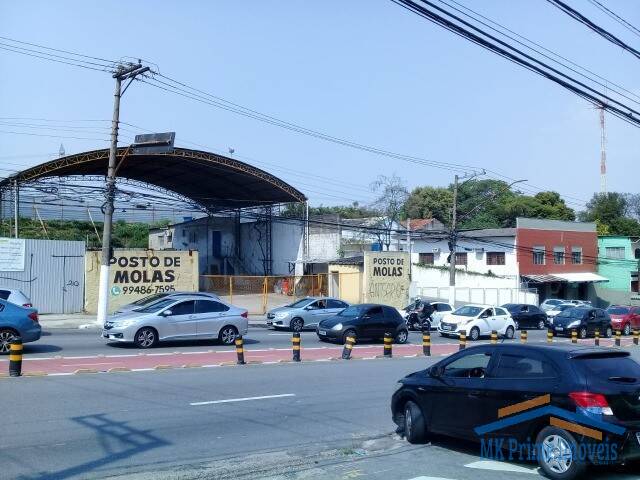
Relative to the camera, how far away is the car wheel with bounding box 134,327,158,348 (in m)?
20.8

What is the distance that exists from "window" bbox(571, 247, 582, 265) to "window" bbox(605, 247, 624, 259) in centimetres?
651

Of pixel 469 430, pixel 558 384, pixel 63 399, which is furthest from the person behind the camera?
pixel 63 399

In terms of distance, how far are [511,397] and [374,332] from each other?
17.6 m

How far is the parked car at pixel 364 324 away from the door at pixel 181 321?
560cm

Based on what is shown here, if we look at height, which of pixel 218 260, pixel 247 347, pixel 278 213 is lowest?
pixel 247 347

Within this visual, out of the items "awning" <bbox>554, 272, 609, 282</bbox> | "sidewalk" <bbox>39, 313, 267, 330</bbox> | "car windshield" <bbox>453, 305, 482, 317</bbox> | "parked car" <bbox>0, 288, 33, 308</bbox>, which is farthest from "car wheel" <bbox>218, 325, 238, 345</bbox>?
"awning" <bbox>554, 272, 609, 282</bbox>

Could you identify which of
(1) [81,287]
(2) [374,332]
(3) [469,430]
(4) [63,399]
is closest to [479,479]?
(3) [469,430]

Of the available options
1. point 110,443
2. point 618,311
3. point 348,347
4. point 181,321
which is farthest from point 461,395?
point 618,311

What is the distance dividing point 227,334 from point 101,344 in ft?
12.8

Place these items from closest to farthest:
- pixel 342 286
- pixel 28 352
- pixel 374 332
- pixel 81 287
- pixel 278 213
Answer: pixel 28 352
pixel 374 332
pixel 81 287
pixel 342 286
pixel 278 213

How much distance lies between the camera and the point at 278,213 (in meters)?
56.7

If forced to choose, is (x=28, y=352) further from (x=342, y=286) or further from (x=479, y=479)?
(x=342, y=286)

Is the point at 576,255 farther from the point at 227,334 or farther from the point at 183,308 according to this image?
the point at 183,308

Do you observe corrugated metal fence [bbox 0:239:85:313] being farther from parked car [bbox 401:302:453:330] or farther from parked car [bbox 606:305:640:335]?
parked car [bbox 606:305:640:335]
